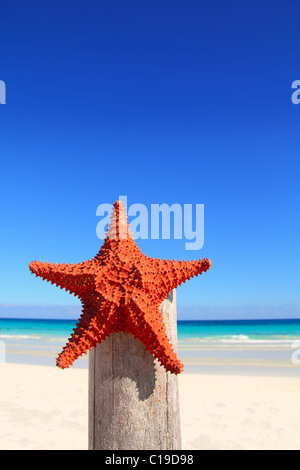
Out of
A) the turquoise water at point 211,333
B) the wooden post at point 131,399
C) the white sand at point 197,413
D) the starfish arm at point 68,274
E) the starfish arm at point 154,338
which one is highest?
the turquoise water at point 211,333

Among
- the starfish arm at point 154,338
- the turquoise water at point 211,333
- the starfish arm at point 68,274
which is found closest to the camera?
A: the starfish arm at point 154,338

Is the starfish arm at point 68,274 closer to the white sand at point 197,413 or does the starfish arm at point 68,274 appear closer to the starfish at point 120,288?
the starfish at point 120,288

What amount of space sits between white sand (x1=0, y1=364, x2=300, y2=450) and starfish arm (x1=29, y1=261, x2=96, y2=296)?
19.2 feet

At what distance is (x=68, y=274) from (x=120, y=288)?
1.28 ft

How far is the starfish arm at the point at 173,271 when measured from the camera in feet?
8.87

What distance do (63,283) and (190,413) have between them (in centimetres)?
786

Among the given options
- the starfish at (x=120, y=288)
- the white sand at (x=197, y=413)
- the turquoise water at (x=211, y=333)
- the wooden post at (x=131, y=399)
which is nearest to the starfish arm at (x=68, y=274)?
the starfish at (x=120, y=288)
